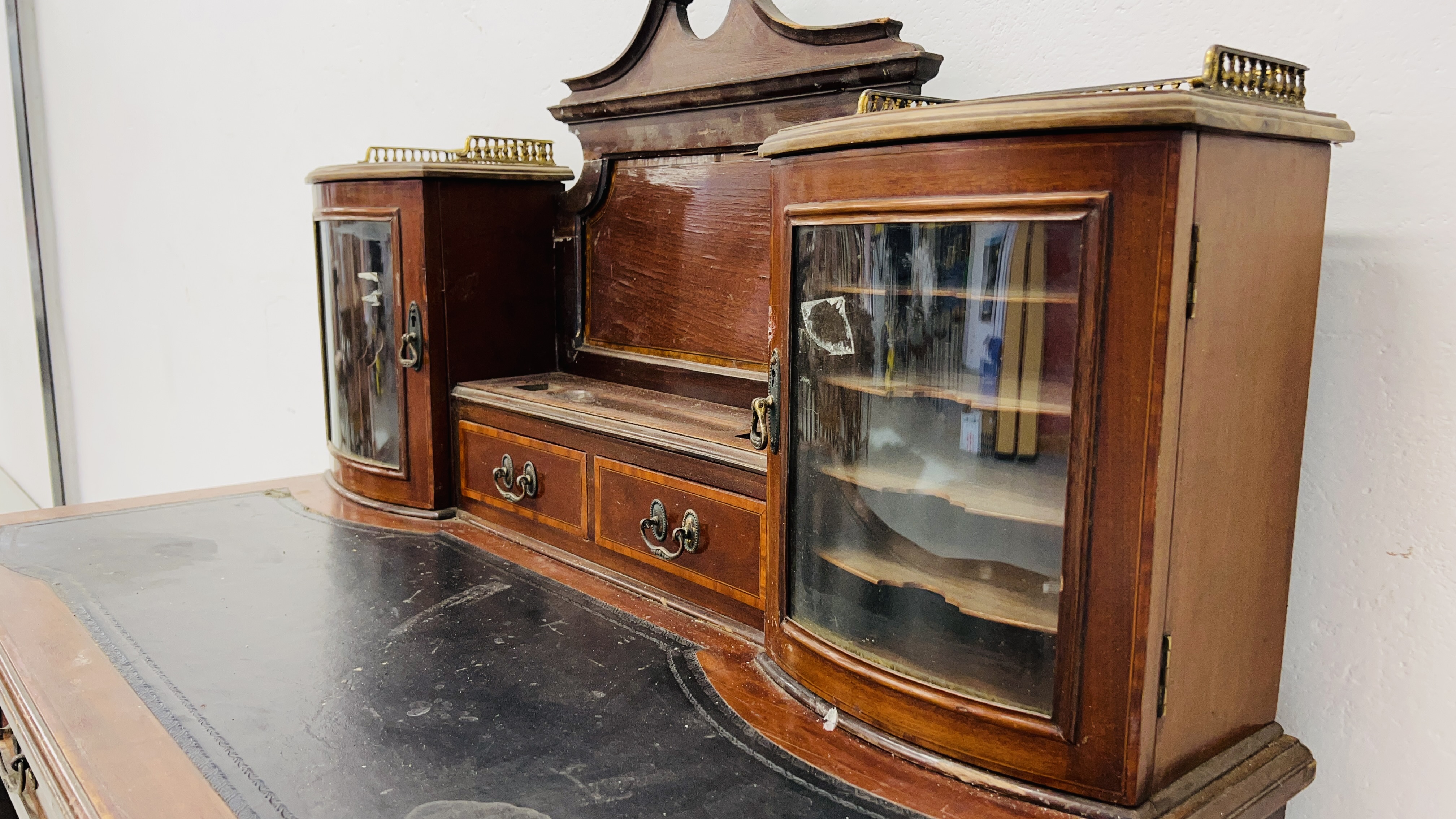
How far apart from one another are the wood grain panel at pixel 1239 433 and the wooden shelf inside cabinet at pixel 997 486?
0.09 m

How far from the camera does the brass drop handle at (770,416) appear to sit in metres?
1.04

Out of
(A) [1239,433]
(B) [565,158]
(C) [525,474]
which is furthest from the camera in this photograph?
(B) [565,158]

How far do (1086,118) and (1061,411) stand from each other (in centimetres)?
23

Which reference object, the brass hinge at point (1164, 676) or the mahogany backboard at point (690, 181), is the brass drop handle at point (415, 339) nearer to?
the mahogany backboard at point (690, 181)

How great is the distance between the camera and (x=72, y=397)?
4.66 m

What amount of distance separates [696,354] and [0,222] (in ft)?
16.1

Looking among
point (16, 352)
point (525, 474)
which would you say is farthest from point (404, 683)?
point (16, 352)

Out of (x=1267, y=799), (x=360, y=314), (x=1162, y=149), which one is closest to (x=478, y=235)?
(x=360, y=314)

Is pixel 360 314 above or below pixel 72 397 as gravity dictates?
above

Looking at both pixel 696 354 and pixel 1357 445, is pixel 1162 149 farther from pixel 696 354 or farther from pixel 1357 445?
pixel 696 354

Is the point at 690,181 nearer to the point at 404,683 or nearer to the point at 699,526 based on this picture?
the point at 699,526

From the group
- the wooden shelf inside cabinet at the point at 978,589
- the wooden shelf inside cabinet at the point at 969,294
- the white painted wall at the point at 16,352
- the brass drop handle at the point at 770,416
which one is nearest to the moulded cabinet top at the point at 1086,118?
the wooden shelf inside cabinet at the point at 969,294

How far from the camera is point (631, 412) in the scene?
1.43m

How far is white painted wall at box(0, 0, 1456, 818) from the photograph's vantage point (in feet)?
3.18
